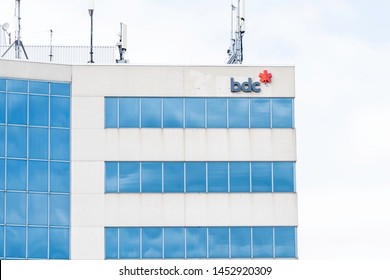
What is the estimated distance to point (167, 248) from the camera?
81.9m

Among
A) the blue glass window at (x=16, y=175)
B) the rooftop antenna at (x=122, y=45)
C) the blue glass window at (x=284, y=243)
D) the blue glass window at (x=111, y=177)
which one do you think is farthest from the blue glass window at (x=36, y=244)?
the blue glass window at (x=284, y=243)

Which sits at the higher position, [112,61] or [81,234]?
[112,61]

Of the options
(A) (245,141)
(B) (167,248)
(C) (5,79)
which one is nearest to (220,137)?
(A) (245,141)

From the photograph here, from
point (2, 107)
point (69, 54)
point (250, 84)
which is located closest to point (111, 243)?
point (2, 107)

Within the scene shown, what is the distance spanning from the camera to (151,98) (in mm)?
82938

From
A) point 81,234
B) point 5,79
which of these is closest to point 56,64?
point 5,79

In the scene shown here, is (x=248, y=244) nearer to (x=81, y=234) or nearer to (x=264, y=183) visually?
(x=264, y=183)

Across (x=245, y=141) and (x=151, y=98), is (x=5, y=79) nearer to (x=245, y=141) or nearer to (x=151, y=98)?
(x=151, y=98)

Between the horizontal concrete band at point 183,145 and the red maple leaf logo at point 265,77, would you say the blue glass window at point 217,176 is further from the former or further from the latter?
the red maple leaf logo at point 265,77

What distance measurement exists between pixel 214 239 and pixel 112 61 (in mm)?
11485

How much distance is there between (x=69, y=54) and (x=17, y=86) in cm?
462

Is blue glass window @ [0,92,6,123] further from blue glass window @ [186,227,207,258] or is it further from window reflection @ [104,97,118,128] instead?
blue glass window @ [186,227,207,258]

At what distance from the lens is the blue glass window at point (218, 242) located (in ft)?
270

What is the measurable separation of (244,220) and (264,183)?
231 cm
